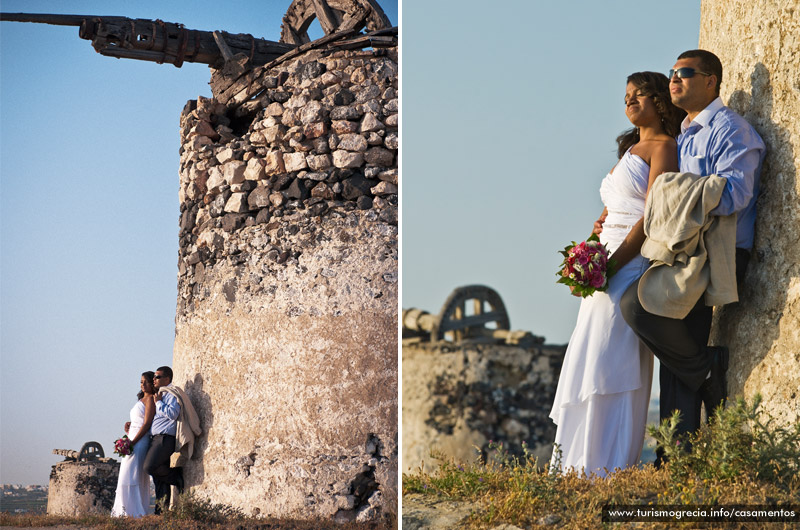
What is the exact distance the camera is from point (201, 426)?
6809 millimetres

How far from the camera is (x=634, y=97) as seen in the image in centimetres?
473

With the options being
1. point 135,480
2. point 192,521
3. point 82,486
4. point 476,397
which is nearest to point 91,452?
point 82,486

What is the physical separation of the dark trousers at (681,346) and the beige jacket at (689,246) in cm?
8

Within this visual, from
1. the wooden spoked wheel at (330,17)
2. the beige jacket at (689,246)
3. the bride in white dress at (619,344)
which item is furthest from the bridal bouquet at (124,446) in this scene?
the beige jacket at (689,246)

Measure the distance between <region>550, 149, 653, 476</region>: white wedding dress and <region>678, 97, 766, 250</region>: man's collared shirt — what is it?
306 millimetres

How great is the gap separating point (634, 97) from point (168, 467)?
4.68m

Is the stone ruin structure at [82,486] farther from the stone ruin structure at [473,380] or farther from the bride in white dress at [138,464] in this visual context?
the stone ruin structure at [473,380]

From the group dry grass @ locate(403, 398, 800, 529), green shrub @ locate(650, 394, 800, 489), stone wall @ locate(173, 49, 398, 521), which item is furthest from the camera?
stone wall @ locate(173, 49, 398, 521)

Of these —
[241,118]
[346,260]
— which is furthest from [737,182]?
[241,118]

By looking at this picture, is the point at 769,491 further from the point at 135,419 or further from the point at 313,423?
the point at 135,419

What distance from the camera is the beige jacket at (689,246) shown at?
411 centimetres

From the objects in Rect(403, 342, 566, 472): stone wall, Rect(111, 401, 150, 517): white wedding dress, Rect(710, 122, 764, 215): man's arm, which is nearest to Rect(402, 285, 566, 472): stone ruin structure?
Rect(403, 342, 566, 472): stone wall

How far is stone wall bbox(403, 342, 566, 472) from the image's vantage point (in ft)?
49.3

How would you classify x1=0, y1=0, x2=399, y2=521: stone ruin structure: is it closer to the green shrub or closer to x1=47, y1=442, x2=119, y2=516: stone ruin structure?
the green shrub
